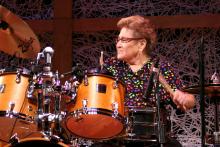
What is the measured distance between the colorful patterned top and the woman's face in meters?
0.06

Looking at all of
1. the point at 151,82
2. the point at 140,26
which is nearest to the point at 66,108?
the point at 151,82

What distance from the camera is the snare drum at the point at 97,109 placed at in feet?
10.3

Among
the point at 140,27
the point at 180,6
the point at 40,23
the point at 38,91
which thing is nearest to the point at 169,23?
the point at 180,6

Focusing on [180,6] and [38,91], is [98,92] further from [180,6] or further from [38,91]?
[180,6]

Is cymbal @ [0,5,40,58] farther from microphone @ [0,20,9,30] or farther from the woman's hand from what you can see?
the woman's hand

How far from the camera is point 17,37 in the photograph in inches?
147

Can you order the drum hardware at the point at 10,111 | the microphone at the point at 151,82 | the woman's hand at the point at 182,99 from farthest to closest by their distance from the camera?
the woman's hand at the point at 182,99
the drum hardware at the point at 10,111
the microphone at the point at 151,82

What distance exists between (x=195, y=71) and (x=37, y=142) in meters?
2.45

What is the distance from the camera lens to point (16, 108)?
3164 mm

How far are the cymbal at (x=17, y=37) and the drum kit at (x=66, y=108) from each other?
1.36 ft

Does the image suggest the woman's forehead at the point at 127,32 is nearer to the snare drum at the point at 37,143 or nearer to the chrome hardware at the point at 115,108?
the chrome hardware at the point at 115,108

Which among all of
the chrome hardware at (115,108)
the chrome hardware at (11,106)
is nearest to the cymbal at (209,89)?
the chrome hardware at (115,108)

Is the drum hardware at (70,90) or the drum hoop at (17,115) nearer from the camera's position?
the drum hoop at (17,115)

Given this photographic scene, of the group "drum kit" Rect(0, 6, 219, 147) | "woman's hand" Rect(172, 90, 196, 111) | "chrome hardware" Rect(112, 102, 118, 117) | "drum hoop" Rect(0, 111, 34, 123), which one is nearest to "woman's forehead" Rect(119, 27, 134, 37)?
"drum kit" Rect(0, 6, 219, 147)
